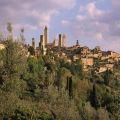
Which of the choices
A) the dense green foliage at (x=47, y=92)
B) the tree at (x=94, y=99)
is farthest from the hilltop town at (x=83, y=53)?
the tree at (x=94, y=99)

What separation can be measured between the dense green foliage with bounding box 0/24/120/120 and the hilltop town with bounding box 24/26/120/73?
16.6 m

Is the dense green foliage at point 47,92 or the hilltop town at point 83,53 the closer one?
the dense green foliage at point 47,92

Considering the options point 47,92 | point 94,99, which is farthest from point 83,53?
point 47,92

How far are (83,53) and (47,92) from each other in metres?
54.5

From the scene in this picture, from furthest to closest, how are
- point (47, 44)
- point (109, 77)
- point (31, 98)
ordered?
point (47, 44) < point (109, 77) < point (31, 98)

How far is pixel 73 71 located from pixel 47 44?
31790mm

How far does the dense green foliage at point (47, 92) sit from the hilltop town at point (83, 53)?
54.6 feet

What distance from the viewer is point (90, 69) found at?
260 ft

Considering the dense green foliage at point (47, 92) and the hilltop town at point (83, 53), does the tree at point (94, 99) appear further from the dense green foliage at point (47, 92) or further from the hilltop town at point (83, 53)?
the hilltop town at point (83, 53)

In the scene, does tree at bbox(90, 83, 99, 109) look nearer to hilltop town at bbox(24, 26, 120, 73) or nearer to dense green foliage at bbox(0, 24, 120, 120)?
dense green foliage at bbox(0, 24, 120, 120)

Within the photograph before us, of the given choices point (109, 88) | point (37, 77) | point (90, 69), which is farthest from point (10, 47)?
point (90, 69)

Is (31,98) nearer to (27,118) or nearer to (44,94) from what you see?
(44,94)

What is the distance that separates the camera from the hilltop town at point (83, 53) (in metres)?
85.6

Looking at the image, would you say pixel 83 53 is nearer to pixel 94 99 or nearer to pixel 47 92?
pixel 94 99
